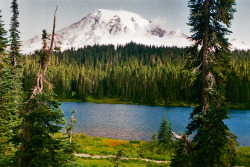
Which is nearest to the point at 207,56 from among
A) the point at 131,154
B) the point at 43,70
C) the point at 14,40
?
the point at 43,70

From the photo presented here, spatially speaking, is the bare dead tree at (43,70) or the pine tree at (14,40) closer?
the bare dead tree at (43,70)

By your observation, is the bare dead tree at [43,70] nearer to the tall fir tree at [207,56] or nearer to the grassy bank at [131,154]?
the tall fir tree at [207,56]

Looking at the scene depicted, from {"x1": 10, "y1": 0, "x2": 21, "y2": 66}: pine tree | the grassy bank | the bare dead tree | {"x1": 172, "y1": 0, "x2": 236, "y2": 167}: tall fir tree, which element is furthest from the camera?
{"x1": 10, "y1": 0, "x2": 21, "y2": 66}: pine tree

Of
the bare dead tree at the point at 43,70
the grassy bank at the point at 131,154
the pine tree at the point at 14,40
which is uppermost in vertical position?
the pine tree at the point at 14,40

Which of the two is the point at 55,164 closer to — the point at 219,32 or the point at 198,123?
the point at 198,123

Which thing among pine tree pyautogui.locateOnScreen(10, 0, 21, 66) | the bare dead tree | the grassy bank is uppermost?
pine tree pyautogui.locateOnScreen(10, 0, 21, 66)

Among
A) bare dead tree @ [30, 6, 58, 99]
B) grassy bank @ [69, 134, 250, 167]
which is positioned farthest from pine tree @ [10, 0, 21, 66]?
Result: bare dead tree @ [30, 6, 58, 99]

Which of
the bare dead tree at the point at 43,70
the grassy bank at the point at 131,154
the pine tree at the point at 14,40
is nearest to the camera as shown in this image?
the bare dead tree at the point at 43,70

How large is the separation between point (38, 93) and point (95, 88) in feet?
545

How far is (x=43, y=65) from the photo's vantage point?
1168 cm

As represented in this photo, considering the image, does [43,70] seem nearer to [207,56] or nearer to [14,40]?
[207,56]

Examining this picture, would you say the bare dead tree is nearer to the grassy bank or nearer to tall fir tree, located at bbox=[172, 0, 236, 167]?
tall fir tree, located at bbox=[172, 0, 236, 167]

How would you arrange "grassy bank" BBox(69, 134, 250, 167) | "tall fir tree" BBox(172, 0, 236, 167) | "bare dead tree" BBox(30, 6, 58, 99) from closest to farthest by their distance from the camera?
"bare dead tree" BBox(30, 6, 58, 99) < "tall fir tree" BBox(172, 0, 236, 167) < "grassy bank" BBox(69, 134, 250, 167)

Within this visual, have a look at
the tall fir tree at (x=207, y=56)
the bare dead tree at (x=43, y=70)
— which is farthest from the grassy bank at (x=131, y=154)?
the bare dead tree at (x=43, y=70)
